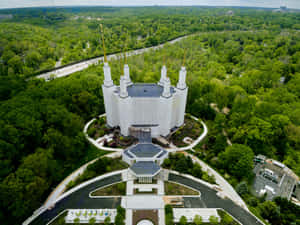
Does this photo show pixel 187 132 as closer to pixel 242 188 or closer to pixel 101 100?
pixel 242 188

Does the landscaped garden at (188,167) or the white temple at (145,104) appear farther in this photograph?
the white temple at (145,104)

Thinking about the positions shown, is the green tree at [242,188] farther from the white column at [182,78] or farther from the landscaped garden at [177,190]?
the white column at [182,78]

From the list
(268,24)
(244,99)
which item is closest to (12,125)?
(244,99)

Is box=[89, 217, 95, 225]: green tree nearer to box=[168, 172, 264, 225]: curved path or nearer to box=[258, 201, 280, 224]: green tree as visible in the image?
box=[168, 172, 264, 225]: curved path

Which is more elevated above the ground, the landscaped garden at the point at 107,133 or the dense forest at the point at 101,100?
the dense forest at the point at 101,100

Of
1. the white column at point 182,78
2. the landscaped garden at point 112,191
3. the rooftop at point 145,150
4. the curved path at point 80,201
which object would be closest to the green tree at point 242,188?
the rooftop at point 145,150

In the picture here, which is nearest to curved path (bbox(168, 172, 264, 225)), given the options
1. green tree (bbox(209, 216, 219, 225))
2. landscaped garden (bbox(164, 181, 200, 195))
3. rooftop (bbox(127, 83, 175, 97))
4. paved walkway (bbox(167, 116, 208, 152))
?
landscaped garden (bbox(164, 181, 200, 195))

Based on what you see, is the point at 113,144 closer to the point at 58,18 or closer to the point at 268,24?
the point at 58,18
